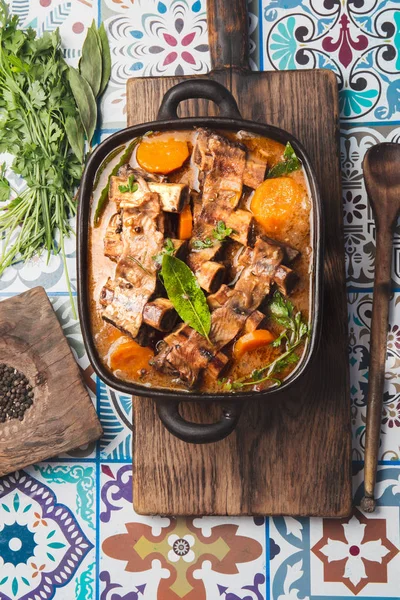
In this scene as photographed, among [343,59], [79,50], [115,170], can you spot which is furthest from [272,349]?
[79,50]

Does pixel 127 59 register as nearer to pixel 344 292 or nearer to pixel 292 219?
pixel 292 219

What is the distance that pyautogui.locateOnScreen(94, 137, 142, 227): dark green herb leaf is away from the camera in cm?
195

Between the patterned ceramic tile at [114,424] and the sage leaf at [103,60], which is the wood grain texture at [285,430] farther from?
the sage leaf at [103,60]

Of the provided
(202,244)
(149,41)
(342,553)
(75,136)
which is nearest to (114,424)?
(202,244)

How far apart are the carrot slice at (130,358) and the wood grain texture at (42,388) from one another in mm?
348

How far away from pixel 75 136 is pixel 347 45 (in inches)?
38.2

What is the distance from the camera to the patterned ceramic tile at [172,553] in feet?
7.36

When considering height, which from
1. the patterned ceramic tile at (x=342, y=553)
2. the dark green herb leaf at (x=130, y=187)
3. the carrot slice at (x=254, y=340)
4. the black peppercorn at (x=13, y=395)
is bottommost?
the patterned ceramic tile at (x=342, y=553)

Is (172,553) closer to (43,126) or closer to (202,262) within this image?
(202,262)

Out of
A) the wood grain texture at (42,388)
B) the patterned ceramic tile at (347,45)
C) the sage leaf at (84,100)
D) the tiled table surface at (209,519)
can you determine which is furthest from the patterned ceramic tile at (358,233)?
the wood grain texture at (42,388)

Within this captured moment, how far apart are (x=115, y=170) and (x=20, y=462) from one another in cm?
100

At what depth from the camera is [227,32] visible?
2184 mm

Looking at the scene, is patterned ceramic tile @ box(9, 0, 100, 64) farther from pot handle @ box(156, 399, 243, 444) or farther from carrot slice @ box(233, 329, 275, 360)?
pot handle @ box(156, 399, 243, 444)

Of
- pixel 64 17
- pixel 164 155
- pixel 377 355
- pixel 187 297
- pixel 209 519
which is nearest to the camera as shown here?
pixel 187 297
